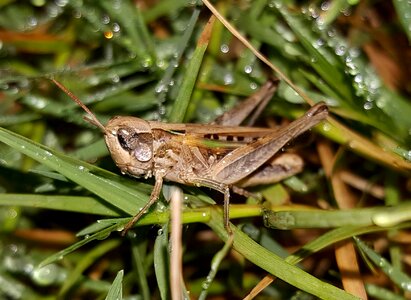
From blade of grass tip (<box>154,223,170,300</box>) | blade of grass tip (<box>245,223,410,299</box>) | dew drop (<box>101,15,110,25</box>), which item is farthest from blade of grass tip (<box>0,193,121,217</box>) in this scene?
dew drop (<box>101,15,110,25</box>)

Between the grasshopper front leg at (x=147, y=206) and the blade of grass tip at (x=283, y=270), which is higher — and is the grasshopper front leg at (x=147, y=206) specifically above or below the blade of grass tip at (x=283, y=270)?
above

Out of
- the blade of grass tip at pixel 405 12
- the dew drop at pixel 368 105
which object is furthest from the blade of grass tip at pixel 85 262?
the blade of grass tip at pixel 405 12

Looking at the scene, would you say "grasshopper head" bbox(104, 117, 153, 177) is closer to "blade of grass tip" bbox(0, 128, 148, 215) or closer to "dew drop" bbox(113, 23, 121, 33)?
"blade of grass tip" bbox(0, 128, 148, 215)

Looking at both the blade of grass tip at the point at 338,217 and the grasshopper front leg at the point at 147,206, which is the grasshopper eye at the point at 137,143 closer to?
the grasshopper front leg at the point at 147,206

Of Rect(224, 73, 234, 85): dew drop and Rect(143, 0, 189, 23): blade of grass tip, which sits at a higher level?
Rect(143, 0, 189, 23): blade of grass tip

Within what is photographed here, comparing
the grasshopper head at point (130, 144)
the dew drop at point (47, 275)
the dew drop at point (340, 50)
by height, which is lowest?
the dew drop at point (47, 275)

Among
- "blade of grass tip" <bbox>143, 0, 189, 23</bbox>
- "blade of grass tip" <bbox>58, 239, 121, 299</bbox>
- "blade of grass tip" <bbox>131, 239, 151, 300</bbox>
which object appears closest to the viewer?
"blade of grass tip" <bbox>131, 239, 151, 300</bbox>

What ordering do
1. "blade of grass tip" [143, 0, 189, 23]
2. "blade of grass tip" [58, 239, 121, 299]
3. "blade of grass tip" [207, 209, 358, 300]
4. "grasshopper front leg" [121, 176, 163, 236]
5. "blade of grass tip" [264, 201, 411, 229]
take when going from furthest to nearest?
1. "blade of grass tip" [143, 0, 189, 23]
2. "blade of grass tip" [58, 239, 121, 299]
3. "grasshopper front leg" [121, 176, 163, 236]
4. "blade of grass tip" [207, 209, 358, 300]
5. "blade of grass tip" [264, 201, 411, 229]
